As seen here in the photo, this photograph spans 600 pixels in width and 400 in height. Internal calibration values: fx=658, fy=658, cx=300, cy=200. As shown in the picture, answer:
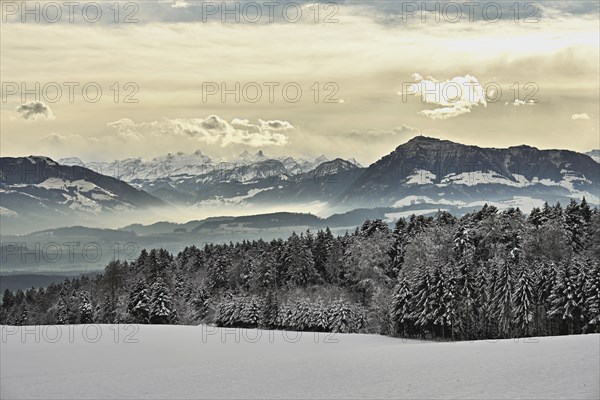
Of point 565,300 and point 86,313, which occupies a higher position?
point 565,300

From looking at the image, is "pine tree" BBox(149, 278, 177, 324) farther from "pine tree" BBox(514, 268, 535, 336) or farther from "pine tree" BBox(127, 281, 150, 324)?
"pine tree" BBox(514, 268, 535, 336)

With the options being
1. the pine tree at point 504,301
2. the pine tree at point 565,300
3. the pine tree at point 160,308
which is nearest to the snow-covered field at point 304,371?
the pine tree at point 565,300

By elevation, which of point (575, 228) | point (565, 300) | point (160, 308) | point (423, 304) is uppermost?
point (575, 228)

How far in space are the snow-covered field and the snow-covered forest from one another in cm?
3642

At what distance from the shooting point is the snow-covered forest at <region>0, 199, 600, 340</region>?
304 feet

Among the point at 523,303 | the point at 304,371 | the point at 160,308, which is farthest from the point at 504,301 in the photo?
Result: the point at 160,308

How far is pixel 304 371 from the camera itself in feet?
153

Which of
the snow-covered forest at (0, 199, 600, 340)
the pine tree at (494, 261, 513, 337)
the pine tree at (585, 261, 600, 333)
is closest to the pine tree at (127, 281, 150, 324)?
the snow-covered forest at (0, 199, 600, 340)

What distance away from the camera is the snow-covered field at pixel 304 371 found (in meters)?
38.8

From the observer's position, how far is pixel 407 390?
38.9 metres

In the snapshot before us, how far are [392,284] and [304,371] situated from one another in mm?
94839

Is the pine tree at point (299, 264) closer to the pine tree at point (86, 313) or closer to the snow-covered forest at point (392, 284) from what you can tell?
the snow-covered forest at point (392, 284)

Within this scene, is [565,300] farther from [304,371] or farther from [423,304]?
[304,371]

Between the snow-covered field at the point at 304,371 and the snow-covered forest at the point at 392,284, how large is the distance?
3642 centimetres
